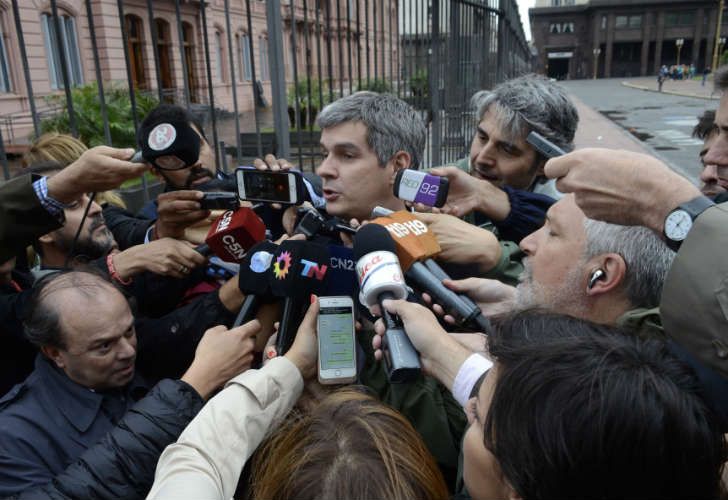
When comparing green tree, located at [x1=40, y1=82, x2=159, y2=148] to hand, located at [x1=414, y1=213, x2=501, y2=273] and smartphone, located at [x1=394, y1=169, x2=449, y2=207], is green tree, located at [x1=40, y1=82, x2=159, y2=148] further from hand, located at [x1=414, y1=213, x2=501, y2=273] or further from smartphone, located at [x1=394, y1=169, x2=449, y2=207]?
hand, located at [x1=414, y1=213, x2=501, y2=273]

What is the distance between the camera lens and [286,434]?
141 cm

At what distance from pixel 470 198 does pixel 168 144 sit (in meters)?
1.24

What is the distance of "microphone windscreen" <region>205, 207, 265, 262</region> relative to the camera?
1915 millimetres

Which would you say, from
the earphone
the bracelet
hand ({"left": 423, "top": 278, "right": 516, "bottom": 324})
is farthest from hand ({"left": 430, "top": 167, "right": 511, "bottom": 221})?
the bracelet

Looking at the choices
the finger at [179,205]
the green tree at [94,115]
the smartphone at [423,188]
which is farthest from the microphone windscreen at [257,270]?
the green tree at [94,115]

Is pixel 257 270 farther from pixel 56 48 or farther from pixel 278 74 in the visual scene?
pixel 56 48

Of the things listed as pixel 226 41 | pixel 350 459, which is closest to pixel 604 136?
pixel 226 41

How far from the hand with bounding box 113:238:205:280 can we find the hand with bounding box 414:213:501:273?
0.82 meters

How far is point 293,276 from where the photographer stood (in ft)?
5.50

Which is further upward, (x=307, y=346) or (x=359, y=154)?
(x=359, y=154)

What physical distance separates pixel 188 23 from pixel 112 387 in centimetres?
303

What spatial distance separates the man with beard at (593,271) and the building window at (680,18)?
235ft

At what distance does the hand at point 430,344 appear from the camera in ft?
4.94

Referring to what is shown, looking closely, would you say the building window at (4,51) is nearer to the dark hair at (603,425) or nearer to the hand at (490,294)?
the hand at (490,294)
